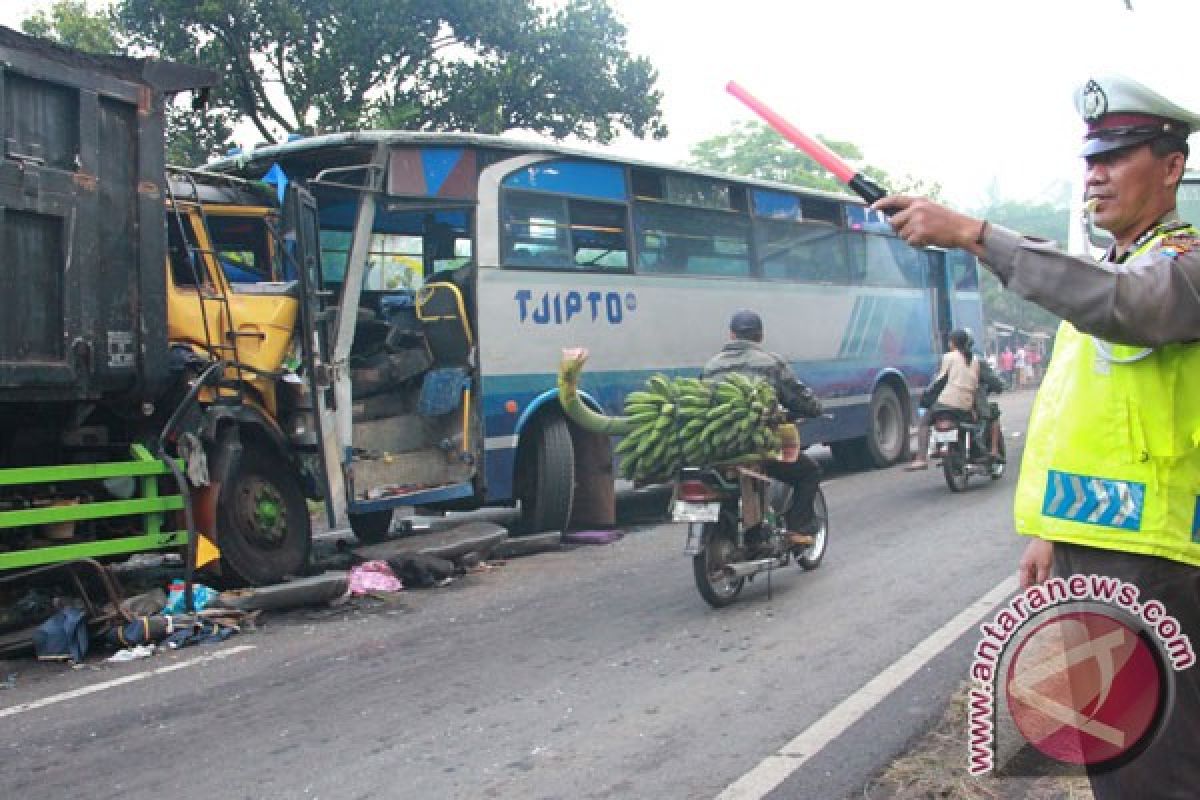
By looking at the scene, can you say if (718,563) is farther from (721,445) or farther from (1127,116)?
(1127,116)

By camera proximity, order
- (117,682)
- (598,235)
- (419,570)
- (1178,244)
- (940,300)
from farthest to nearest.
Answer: (940,300) → (598,235) → (419,570) → (117,682) → (1178,244)

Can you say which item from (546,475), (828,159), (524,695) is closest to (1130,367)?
(828,159)

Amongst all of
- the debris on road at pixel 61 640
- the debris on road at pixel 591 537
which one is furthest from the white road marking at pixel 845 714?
the debris on road at pixel 61 640

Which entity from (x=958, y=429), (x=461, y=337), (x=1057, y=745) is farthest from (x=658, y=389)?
(x=958, y=429)

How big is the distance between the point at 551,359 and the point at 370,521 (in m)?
2.16

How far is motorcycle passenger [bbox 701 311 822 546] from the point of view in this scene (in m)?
7.19

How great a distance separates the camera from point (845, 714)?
4.71 metres

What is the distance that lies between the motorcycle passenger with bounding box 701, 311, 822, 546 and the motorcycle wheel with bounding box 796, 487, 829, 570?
0.28 ft

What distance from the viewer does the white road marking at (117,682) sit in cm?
531

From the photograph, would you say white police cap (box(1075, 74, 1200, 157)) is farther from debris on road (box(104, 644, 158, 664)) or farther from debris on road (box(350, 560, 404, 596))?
debris on road (box(350, 560, 404, 596))

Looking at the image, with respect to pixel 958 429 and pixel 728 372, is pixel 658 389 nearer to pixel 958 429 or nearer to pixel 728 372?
pixel 728 372

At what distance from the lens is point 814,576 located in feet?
25.3

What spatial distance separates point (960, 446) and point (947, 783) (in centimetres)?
802
